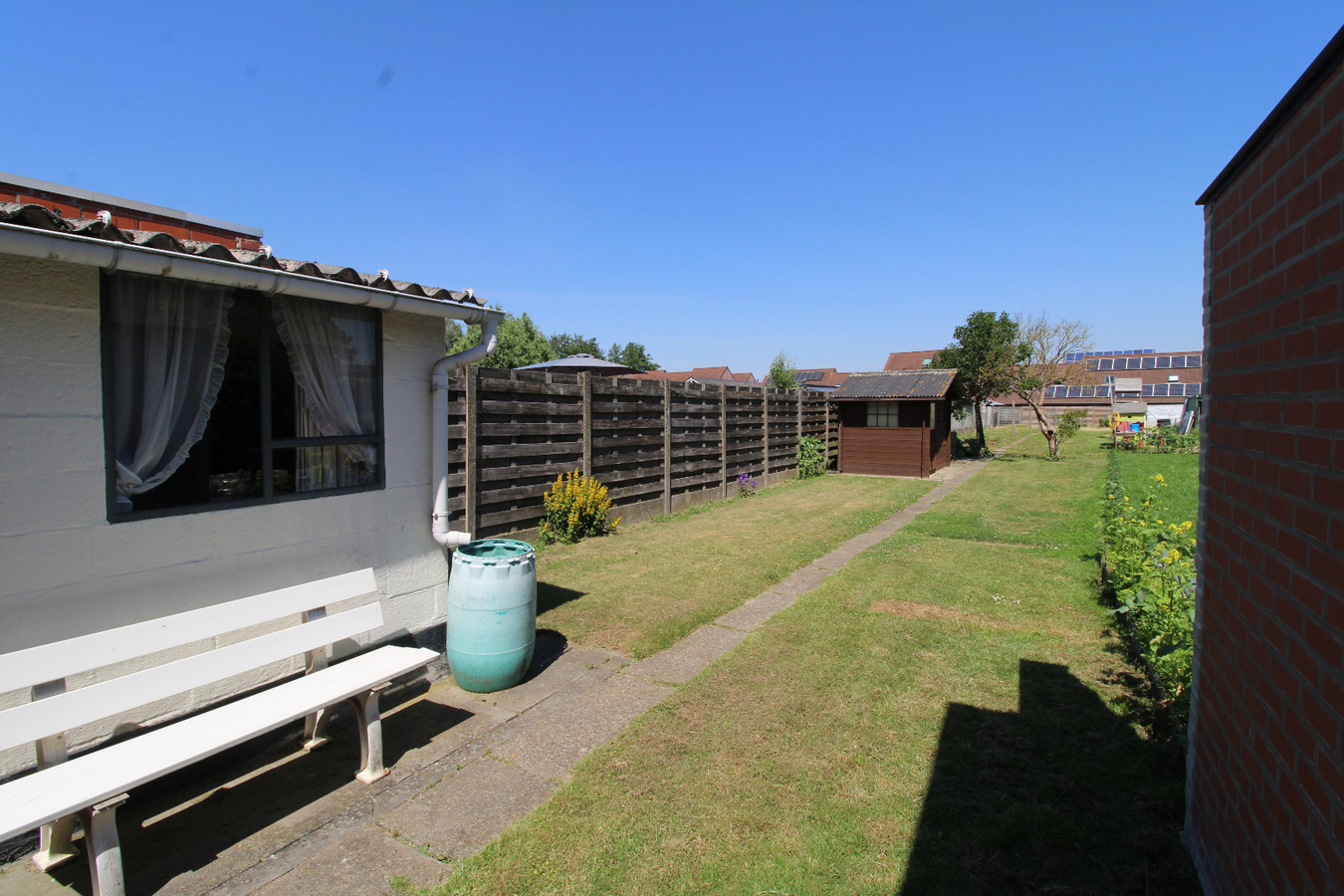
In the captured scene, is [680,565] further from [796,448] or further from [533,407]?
[796,448]

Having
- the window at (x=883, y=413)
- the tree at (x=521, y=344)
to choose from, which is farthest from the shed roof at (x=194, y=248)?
the tree at (x=521, y=344)

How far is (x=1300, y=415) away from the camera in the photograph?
1.77 m

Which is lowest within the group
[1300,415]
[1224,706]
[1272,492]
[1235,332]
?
[1224,706]

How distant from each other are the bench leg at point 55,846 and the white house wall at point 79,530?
0.32m

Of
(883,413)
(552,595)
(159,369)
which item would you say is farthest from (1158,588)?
(883,413)

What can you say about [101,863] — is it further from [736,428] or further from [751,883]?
[736,428]

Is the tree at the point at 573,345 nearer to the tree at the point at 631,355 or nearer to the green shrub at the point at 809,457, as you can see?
the tree at the point at 631,355

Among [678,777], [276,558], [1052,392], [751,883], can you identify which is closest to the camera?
[751,883]

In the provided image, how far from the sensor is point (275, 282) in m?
3.48

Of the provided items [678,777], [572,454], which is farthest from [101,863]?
[572,454]

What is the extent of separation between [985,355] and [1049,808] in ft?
72.2

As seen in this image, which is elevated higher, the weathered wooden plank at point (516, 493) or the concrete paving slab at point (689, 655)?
the weathered wooden plank at point (516, 493)

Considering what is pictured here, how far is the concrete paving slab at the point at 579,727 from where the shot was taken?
12.2 feet

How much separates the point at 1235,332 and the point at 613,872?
3.12 meters
